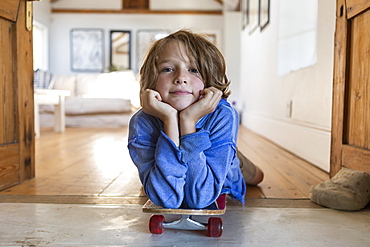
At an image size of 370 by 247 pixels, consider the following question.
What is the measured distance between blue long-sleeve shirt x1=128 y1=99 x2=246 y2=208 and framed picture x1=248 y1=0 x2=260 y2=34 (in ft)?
11.7

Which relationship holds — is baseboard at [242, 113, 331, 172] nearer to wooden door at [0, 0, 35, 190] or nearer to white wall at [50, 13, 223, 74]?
wooden door at [0, 0, 35, 190]

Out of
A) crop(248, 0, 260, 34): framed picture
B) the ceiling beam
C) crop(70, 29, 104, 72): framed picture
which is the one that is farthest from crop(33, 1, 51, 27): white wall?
crop(248, 0, 260, 34): framed picture

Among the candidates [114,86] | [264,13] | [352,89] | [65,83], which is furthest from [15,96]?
[65,83]

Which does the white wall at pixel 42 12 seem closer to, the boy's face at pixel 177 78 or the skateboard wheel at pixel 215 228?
the boy's face at pixel 177 78

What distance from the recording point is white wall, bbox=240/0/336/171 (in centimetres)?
209

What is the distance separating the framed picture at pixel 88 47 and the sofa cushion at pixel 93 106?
2.35 m

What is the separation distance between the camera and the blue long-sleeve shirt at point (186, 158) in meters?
0.93

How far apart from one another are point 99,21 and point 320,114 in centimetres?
636

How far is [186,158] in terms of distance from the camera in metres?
0.93

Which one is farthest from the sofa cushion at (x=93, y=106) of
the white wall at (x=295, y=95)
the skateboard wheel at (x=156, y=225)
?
the skateboard wheel at (x=156, y=225)

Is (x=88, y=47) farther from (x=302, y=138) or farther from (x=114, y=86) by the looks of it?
(x=302, y=138)

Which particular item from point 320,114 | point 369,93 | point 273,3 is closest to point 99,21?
point 273,3

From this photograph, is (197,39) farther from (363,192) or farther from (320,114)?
(320,114)

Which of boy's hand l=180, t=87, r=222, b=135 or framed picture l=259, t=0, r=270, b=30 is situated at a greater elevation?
framed picture l=259, t=0, r=270, b=30
